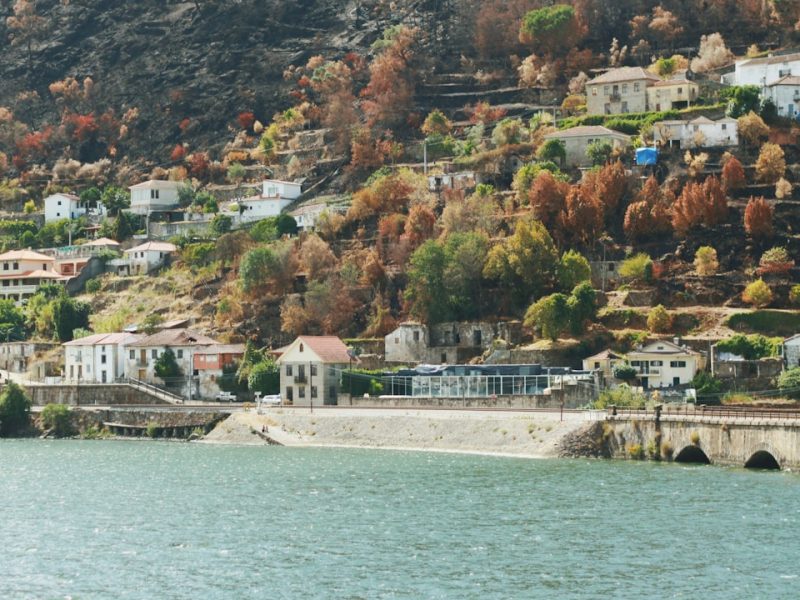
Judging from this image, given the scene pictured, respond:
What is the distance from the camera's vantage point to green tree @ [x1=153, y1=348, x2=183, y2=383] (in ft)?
346

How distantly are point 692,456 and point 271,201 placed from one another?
207 ft

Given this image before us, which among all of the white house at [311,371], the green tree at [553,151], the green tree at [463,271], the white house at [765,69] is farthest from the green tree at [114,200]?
the white house at [765,69]

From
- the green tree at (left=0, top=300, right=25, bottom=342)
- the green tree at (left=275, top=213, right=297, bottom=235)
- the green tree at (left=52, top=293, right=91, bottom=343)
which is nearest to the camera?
the green tree at (left=52, top=293, right=91, bottom=343)

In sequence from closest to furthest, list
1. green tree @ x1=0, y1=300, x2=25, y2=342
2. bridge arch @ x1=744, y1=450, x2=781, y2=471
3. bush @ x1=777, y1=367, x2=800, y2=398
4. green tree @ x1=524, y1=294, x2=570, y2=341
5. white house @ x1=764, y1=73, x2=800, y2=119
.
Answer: bridge arch @ x1=744, y1=450, x2=781, y2=471 → bush @ x1=777, y1=367, x2=800, y2=398 → green tree @ x1=524, y1=294, x2=570, y2=341 → white house @ x1=764, y1=73, x2=800, y2=119 → green tree @ x1=0, y1=300, x2=25, y2=342

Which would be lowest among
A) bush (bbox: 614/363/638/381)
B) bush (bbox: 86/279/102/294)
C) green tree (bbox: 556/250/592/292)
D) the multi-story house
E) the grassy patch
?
bush (bbox: 614/363/638/381)

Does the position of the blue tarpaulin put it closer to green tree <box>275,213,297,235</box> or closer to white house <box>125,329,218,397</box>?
green tree <box>275,213,297,235</box>

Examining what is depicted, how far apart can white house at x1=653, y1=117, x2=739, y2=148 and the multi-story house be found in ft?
29.6

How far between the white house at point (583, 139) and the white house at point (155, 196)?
38.0 m

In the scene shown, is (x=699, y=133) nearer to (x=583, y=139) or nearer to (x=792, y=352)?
(x=583, y=139)

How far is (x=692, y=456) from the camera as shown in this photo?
72.5 metres

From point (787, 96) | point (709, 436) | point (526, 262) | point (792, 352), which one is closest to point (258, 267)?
point (526, 262)

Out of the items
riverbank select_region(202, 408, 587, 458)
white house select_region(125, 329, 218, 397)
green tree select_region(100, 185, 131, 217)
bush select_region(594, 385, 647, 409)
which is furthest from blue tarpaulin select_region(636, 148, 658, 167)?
green tree select_region(100, 185, 131, 217)

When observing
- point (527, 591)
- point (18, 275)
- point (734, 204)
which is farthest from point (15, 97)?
point (527, 591)

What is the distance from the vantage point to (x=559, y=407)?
8581cm
